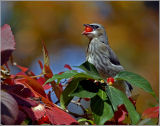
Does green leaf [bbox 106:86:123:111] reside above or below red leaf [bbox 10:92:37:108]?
below

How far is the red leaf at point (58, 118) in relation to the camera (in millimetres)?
569

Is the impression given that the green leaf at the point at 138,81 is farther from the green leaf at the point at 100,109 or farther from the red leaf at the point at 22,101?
the red leaf at the point at 22,101

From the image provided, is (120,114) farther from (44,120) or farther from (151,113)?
(44,120)

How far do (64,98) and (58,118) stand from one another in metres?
0.09

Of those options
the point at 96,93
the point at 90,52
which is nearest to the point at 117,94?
the point at 96,93

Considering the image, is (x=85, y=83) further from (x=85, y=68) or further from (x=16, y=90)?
(x=16, y=90)

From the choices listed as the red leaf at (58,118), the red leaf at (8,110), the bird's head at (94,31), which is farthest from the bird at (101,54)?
the red leaf at (8,110)

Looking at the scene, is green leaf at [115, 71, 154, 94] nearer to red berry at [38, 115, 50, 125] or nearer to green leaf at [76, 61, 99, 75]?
green leaf at [76, 61, 99, 75]

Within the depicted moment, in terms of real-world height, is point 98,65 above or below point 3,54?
below

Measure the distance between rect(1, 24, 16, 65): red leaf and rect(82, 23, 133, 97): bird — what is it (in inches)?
58.5

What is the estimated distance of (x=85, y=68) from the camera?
0.70 meters

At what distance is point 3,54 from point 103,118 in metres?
0.24

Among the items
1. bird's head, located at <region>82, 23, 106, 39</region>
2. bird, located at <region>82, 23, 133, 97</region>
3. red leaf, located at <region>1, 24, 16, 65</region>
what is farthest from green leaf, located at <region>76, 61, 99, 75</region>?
bird's head, located at <region>82, 23, 106, 39</region>

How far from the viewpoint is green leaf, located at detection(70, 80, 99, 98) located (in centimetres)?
61
